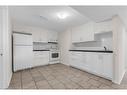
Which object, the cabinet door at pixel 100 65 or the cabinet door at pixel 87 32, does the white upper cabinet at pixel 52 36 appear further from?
the cabinet door at pixel 100 65

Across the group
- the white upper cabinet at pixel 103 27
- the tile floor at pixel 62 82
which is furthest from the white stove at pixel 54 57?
the white upper cabinet at pixel 103 27

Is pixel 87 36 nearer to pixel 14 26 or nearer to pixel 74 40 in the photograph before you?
pixel 74 40

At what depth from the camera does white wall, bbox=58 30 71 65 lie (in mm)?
Answer: 4452

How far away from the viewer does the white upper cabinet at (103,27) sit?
265 centimetres

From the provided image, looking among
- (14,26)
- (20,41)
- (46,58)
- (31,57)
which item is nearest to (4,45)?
(20,41)

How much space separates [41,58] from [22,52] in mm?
1083

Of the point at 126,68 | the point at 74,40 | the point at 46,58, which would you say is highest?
the point at 74,40

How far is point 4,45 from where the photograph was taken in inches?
69.9

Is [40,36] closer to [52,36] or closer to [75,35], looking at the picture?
[52,36]

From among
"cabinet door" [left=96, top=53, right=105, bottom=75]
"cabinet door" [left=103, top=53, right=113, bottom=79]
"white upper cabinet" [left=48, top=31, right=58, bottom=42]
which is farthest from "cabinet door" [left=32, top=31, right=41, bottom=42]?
"cabinet door" [left=103, top=53, right=113, bottom=79]

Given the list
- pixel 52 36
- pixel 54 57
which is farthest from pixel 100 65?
pixel 52 36

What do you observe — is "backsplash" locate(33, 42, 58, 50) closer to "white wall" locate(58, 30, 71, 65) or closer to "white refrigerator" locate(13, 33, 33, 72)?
"white wall" locate(58, 30, 71, 65)

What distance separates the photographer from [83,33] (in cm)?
367

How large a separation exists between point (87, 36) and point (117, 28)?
4.42ft
